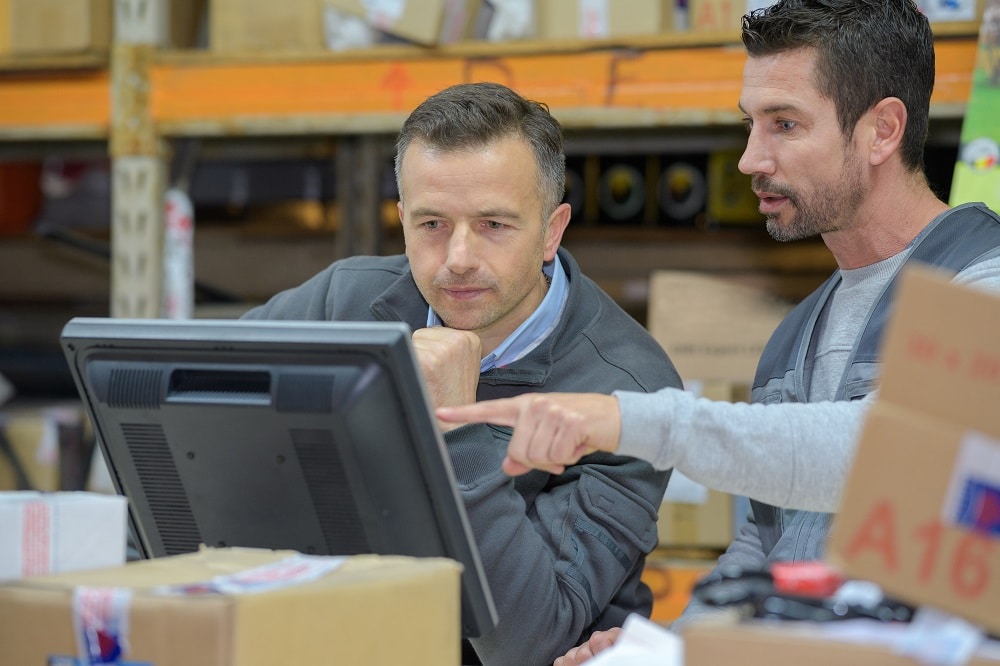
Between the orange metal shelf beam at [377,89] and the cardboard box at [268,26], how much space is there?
5cm

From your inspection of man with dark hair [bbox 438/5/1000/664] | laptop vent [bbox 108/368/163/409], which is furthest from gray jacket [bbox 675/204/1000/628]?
laptop vent [bbox 108/368/163/409]

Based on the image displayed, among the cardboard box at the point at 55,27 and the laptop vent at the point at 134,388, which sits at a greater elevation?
the cardboard box at the point at 55,27

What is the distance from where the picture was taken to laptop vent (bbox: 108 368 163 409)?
1100 millimetres

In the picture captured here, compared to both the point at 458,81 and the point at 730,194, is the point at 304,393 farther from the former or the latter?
the point at 730,194

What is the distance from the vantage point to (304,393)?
103 centimetres

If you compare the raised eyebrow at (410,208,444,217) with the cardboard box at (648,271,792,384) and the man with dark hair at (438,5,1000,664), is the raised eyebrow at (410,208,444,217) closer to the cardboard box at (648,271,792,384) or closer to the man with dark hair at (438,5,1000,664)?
the man with dark hair at (438,5,1000,664)

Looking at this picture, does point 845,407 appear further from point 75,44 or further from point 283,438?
point 75,44

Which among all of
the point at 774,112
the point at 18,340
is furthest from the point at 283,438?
the point at 18,340

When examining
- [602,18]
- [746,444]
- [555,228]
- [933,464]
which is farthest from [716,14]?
[933,464]

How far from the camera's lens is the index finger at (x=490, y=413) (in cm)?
106

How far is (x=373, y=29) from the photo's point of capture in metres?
2.43

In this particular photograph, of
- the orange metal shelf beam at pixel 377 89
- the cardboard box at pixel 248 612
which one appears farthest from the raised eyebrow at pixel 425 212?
the orange metal shelf beam at pixel 377 89

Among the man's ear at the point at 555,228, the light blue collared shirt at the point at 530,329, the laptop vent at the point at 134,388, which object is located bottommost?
the light blue collared shirt at the point at 530,329

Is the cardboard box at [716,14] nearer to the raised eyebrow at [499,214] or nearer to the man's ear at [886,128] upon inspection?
the man's ear at [886,128]
